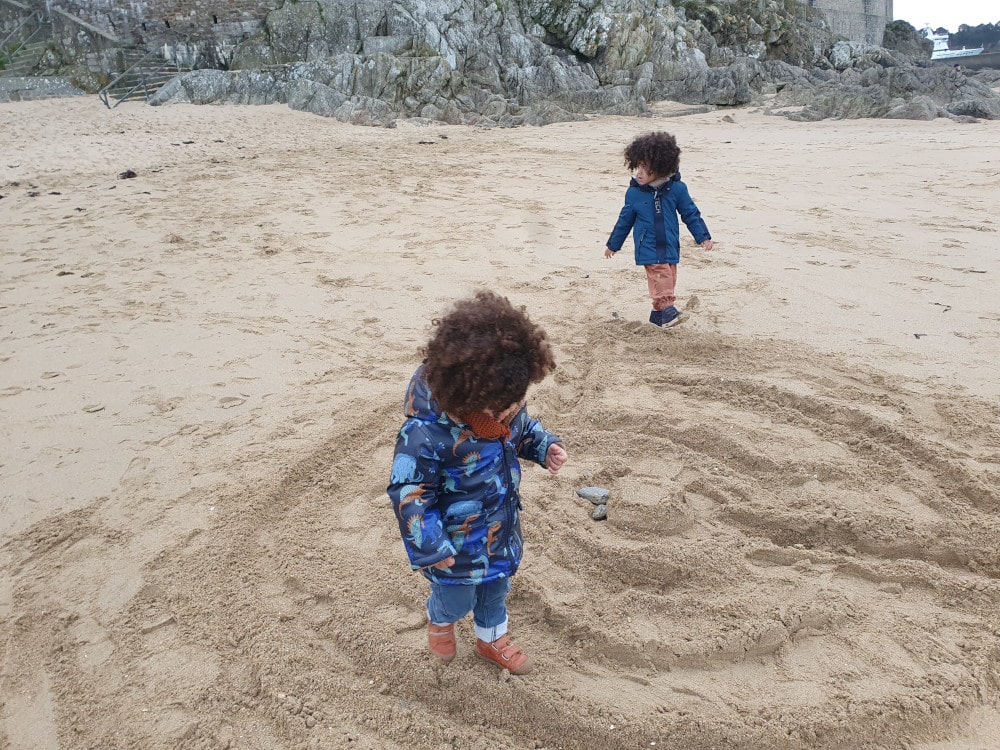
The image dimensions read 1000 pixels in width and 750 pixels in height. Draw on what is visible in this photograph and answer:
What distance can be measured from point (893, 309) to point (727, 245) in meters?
1.80

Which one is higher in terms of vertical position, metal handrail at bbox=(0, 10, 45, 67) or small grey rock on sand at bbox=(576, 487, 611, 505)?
metal handrail at bbox=(0, 10, 45, 67)

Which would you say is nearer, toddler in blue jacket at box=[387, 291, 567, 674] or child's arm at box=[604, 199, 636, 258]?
toddler in blue jacket at box=[387, 291, 567, 674]

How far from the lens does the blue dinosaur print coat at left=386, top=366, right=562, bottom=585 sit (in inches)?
78.5

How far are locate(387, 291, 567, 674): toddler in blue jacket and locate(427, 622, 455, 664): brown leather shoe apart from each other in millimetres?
131

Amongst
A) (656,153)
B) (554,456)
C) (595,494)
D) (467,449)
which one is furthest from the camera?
(656,153)

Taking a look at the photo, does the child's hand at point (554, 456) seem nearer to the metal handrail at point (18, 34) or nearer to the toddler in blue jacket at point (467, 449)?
the toddler in blue jacket at point (467, 449)

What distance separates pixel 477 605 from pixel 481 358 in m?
0.88

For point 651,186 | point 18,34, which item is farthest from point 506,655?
point 18,34

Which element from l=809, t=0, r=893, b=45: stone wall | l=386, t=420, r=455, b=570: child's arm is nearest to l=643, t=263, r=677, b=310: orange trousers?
l=386, t=420, r=455, b=570: child's arm

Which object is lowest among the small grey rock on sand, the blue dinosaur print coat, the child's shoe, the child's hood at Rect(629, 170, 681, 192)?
the small grey rock on sand

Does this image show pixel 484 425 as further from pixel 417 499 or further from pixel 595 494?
pixel 595 494

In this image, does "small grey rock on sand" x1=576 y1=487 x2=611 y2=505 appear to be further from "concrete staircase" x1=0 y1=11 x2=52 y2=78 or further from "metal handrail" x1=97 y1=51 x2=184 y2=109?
"concrete staircase" x1=0 y1=11 x2=52 y2=78

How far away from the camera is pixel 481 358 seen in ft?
6.37

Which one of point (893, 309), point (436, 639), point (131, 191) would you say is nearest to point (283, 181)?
point (131, 191)
